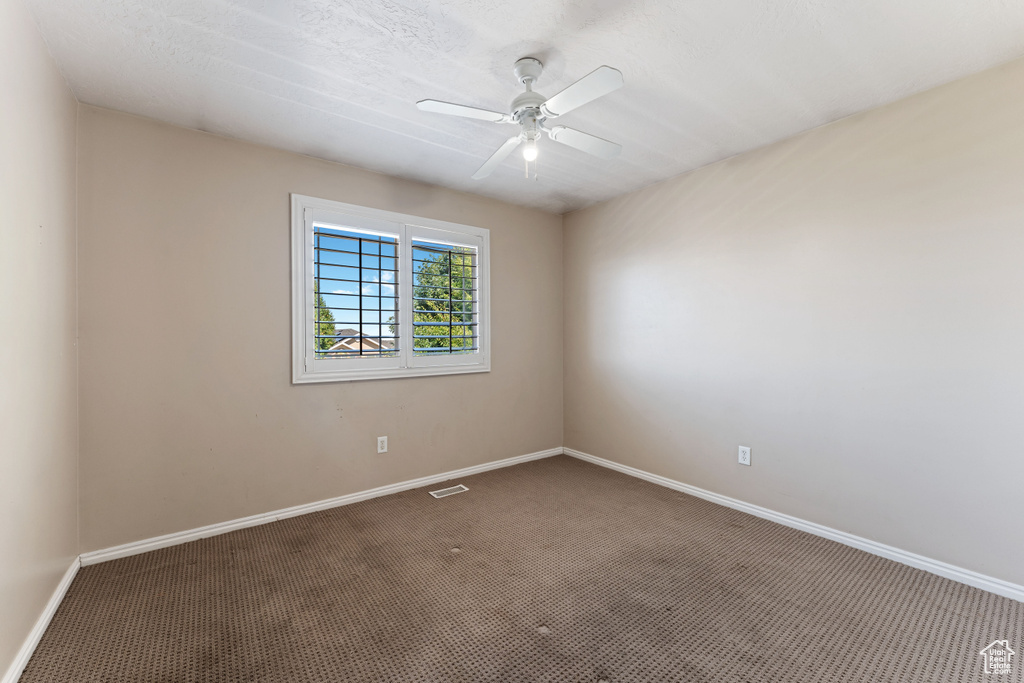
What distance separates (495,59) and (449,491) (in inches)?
109

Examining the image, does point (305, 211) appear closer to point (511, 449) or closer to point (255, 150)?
point (255, 150)

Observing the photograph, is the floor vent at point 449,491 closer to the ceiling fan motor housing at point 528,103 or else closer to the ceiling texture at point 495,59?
the ceiling texture at point 495,59

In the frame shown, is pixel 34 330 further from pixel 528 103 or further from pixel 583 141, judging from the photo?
pixel 583 141

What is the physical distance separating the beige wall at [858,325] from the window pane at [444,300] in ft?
4.60

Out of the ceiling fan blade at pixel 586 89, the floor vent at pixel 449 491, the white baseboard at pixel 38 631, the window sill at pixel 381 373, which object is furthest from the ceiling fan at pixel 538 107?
the white baseboard at pixel 38 631

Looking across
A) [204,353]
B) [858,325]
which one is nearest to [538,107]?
[858,325]

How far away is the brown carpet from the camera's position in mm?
1558

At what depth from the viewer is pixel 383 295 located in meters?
3.18

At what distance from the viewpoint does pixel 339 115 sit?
7.74 feet

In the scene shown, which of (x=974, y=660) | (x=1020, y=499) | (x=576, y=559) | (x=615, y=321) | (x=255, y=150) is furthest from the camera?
(x=615, y=321)

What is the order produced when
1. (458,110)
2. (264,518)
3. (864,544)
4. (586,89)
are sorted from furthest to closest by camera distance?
(264,518)
(864,544)
(458,110)
(586,89)

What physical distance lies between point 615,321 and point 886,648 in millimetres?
2613

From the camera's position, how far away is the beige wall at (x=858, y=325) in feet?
6.59

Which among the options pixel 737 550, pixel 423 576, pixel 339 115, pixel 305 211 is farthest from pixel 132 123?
pixel 737 550
